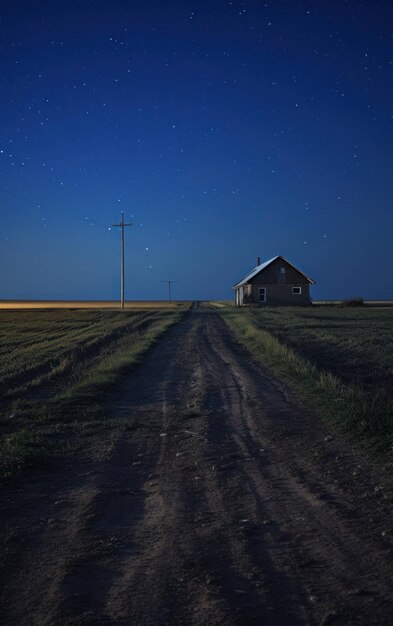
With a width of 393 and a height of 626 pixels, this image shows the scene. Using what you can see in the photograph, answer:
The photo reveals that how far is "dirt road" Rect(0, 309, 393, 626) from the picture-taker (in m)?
3.25

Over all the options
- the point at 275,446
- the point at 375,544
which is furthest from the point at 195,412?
the point at 375,544

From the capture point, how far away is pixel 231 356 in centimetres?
1673

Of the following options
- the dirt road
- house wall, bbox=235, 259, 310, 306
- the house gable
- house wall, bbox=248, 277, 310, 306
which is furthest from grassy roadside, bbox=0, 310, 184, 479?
Answer: the house gable

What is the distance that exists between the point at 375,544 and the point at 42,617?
2658 millimetres

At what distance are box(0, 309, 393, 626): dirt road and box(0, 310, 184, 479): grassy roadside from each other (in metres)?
0.46

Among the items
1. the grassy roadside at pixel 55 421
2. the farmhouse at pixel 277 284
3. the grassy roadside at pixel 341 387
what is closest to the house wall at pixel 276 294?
the farmhouse at pixel 277 284

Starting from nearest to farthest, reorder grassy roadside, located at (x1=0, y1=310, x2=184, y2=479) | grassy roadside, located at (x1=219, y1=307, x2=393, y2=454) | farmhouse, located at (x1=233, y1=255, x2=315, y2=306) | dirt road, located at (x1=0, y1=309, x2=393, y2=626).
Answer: dirt road, located at (x1=0, y1=309, x2=393, y2=626) < grassy roadside, located at (x1=0, y1=310, x2=184, y2=479) < grassy roadside, located at (x1=219, y1=307, x2=393, y2=454) < farmhouse, located at (x1=233, y1=255, x2=315, y2=306)

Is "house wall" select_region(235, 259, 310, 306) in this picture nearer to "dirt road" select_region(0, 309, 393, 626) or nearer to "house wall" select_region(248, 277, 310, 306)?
"house wall" select_region(248, 277, 310, 306)

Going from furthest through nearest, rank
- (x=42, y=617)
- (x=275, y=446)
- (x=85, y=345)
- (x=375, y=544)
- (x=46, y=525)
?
(x=85, y=345) → (x=275, y=446) → (x=46, y=525) → (x=375, y=544) → (x=42, y=617)

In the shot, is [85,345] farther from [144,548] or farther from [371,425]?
[144,548]

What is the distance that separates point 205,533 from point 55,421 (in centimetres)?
501

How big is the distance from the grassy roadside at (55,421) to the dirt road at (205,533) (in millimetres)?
455

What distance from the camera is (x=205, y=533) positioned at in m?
4.34

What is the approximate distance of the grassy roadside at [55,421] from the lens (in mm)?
6441
